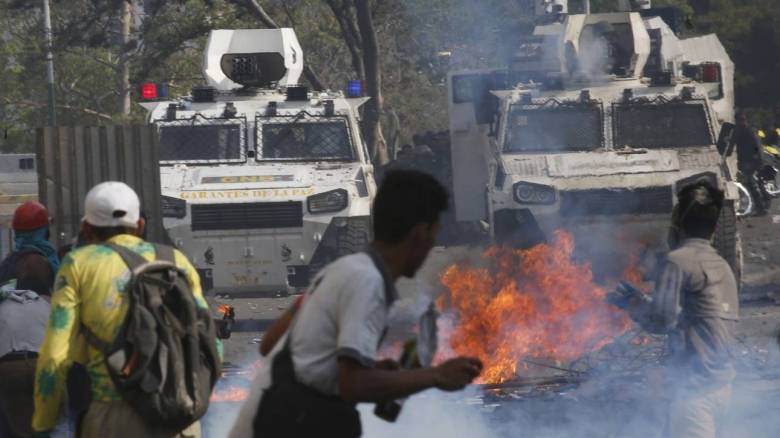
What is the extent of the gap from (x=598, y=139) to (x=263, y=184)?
314 cm

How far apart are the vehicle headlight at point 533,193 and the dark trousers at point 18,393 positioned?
7649 millimetres

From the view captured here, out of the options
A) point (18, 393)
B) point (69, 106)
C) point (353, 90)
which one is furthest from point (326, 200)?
point (69, 106)

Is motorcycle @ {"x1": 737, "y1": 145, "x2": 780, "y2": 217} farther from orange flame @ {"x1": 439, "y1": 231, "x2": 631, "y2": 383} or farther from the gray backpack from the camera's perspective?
the gray backpack

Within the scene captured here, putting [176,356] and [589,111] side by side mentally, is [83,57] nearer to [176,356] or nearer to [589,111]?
[589,111]

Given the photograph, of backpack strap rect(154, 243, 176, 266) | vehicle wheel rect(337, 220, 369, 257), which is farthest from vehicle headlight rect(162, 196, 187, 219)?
backpack strap rect(154, 243, 176, 266)

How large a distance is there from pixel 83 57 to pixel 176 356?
34018 millimetres

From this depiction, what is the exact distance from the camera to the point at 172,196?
539 inches

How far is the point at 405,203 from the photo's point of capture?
144 inches

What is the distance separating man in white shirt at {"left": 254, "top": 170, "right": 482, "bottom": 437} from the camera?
140 inches

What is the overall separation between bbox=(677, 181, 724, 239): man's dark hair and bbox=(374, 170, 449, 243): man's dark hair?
8.53ft

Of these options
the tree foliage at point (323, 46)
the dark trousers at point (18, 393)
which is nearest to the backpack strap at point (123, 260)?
the dark trousers at point (18, 393)

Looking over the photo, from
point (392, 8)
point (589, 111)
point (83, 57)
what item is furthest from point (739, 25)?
point (589, 111)

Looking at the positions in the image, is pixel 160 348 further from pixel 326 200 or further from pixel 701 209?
pixel 326 200

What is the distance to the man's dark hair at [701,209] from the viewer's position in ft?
20.0
